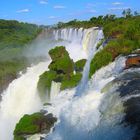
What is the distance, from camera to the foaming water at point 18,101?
3272 cm

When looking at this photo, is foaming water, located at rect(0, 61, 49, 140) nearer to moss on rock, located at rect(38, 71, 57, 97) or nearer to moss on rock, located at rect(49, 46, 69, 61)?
moss on rock, located at rect(38, 71, 57, 97)

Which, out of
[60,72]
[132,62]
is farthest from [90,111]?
[60,72]

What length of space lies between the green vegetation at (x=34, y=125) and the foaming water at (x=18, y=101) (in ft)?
18.3

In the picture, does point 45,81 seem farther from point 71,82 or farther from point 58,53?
point 58,53

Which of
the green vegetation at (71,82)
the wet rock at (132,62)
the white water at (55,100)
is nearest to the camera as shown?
the white water at (55,100)

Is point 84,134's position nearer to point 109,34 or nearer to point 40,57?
point 109,34

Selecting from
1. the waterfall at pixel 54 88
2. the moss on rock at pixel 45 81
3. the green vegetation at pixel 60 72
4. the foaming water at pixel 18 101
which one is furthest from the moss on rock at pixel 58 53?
the waterfall at pixel 54 88

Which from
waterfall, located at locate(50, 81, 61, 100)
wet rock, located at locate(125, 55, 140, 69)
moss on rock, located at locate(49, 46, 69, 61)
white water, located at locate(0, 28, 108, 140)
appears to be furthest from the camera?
moss on rock, located at locate(49, 46, 69, 61)

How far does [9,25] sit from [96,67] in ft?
360

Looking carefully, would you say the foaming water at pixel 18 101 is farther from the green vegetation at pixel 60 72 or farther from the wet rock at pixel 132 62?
the wet rock at pixel 132 62

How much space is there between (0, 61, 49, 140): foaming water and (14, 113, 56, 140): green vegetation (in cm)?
556

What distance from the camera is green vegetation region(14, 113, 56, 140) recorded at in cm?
2356

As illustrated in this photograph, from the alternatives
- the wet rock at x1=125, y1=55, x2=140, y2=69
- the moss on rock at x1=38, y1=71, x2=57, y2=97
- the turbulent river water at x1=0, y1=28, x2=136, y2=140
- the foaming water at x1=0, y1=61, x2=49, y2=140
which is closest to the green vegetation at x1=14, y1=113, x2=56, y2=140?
the turbulent river water at x1=0, y1=28, x2=136, y2=140

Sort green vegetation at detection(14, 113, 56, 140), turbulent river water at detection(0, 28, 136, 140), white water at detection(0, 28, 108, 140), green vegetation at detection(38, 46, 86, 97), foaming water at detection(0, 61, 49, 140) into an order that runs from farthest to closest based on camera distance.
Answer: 1. green vegetation at detection(38, 46, 86, 97)
2. foaming water at detection(0, 61, 49, 140)
3. green vegetation at detection(14, 113, 56, 140)
4. white water at detection(0, 28, 108, 140)
5. turbulent river water at detection(0, 28, 136, 140)
